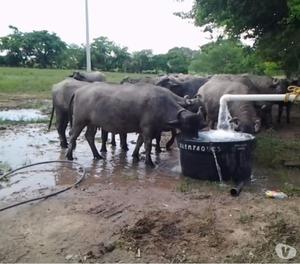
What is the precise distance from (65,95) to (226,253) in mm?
7024

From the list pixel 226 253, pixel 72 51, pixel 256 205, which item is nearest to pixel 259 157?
pixel 256 205

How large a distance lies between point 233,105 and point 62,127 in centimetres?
405

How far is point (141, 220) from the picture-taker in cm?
541

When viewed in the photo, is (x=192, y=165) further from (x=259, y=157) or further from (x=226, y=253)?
(x=226, y=253)

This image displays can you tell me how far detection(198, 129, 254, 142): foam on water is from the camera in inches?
289

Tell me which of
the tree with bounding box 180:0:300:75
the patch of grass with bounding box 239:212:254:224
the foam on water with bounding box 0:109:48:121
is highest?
the tree with bounding box 180:0:300:75

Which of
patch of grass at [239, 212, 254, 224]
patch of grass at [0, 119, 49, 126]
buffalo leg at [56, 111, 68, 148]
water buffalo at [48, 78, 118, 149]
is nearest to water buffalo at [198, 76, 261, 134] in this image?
water buffalo at [48, 78, 118, 149]

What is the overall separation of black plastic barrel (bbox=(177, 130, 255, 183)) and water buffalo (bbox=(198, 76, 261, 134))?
4.42 feet

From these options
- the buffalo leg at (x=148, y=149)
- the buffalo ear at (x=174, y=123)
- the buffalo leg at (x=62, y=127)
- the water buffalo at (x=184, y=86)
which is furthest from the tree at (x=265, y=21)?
the buffalo leg at (x=62, y=127)

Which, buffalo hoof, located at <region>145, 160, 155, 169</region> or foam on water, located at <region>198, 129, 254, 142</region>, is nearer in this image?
foam on water, located at <region>198, 129, 254, 142</region>

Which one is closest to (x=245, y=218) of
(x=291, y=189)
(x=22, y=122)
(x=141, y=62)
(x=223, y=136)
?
(x=291, y=189)

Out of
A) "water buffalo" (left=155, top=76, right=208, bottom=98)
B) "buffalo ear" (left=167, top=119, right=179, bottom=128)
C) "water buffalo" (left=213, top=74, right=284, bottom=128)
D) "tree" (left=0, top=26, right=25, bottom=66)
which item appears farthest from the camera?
"tree" (left=0, top=26, right=25, bottom=66)

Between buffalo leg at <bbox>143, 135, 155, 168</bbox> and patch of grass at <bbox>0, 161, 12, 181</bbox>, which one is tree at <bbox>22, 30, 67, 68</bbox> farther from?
buffalo leg at <bbox>143, 135, 155, 168</bbox>

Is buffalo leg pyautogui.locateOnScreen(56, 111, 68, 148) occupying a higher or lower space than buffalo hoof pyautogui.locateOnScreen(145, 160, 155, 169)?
higher
